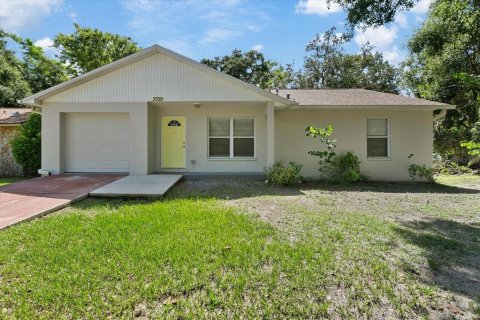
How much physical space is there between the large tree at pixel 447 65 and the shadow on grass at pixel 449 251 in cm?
974

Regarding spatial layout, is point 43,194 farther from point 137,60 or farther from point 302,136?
point 302,136

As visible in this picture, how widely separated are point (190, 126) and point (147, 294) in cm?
906

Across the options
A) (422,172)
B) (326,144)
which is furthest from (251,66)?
(422,172)

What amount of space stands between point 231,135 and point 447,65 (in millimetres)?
11750

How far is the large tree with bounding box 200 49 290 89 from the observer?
31.0 meters

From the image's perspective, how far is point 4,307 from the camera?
2.75 meters

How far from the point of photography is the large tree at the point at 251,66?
31031 mm

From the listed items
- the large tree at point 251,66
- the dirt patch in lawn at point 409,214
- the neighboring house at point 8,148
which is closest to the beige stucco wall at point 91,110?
the dirt patch in lawn at point 409,214

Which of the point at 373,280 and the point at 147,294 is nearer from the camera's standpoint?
the point at 147,294

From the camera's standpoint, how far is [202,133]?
11.5m

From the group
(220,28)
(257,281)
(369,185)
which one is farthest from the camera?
(220,28)

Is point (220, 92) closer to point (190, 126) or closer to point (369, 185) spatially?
point (190, 126)

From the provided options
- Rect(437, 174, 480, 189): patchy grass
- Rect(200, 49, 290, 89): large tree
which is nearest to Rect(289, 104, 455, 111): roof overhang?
Rect(437, 174, 480, 189): patchy grass

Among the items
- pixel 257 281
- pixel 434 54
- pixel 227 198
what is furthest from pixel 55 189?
Result: pixel 434 54
